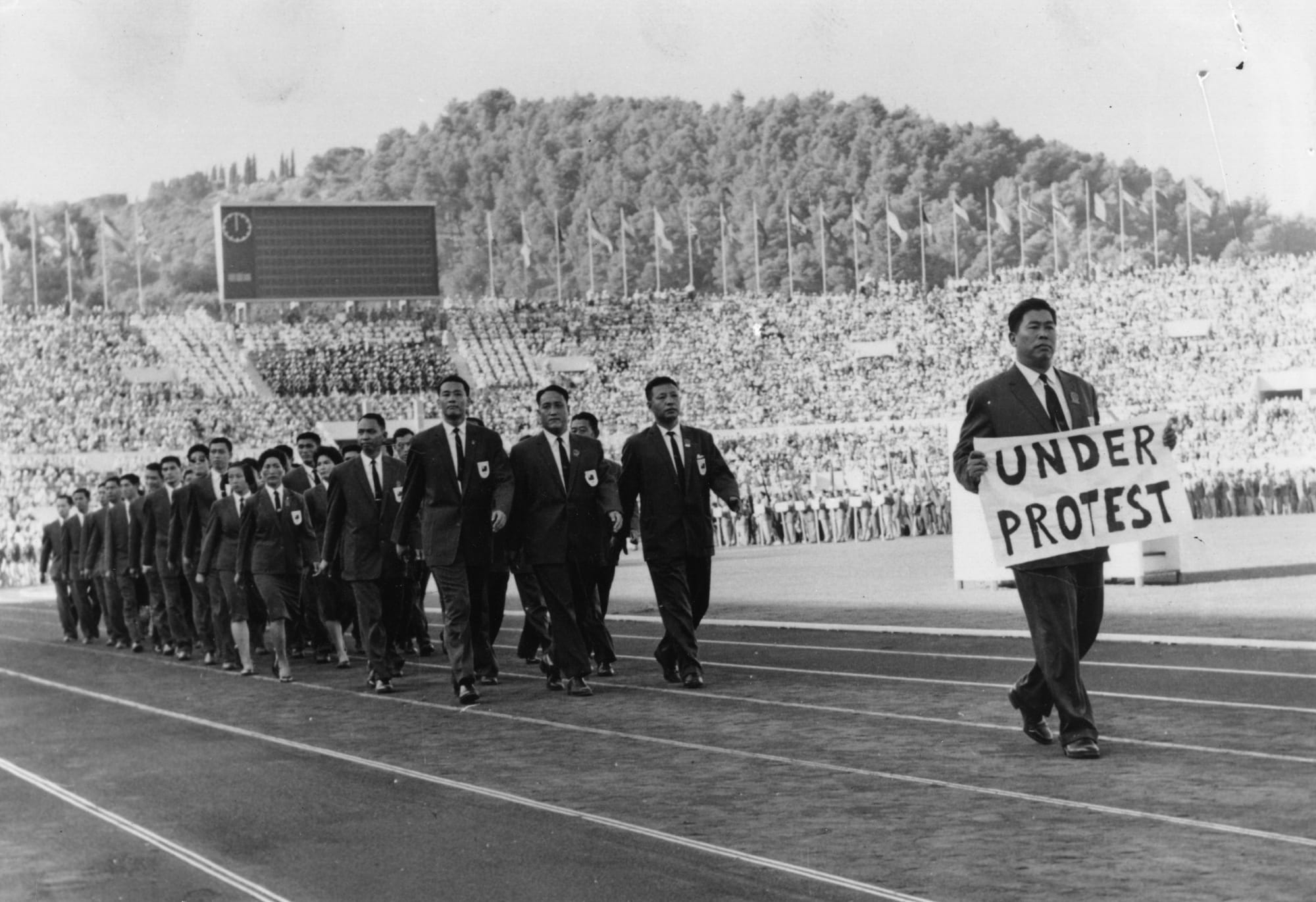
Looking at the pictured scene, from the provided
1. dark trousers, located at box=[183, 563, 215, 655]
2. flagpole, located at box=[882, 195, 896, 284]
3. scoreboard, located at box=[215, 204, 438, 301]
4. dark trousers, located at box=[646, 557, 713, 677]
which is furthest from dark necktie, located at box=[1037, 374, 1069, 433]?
flagpole, located at box=[882, 195, 896, 284]

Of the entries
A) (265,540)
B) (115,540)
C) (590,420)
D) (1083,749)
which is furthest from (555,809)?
(115,540)

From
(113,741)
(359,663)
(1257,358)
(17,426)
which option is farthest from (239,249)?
(113,741)

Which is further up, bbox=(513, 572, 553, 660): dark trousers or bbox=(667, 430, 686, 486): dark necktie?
bbox=(667, 430, 686, 486): dark necktie

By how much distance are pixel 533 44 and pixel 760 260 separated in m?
15.2

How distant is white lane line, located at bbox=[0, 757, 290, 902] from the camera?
568cm

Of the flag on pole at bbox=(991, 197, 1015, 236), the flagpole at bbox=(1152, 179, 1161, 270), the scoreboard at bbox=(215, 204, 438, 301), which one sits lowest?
the scoreboard at bbox=(215, 204, 438, 301)

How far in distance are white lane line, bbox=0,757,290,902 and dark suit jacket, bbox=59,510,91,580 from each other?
1324cm

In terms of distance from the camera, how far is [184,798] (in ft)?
25.3

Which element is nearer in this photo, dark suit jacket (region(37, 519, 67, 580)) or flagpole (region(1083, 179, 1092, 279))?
dark suit jacket (region(37, 519, 67, 580))

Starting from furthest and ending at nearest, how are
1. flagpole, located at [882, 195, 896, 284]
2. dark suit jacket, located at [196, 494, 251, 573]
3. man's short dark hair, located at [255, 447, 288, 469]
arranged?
flagpole, located at [882, 195, 896, 284], dark suit jacket, located at [196, 494, 251, 573], man's short dark hair, located at [255, 447, 288, 469]

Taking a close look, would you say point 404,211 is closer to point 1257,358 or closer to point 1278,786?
point 1257,358

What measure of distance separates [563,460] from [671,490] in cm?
87

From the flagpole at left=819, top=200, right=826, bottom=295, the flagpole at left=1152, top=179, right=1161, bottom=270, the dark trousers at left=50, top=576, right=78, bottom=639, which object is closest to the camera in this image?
the dark trousers at left=50, top=576, right=78, bottom=639

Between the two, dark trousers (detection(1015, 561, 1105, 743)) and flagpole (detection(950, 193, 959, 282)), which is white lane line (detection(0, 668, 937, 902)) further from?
flagpole (detection(950, 193, 959, 282))
